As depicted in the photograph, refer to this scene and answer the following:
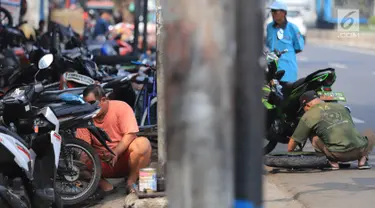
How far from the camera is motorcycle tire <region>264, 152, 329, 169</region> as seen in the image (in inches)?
327

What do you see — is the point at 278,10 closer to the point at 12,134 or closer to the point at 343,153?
the point at 343,153

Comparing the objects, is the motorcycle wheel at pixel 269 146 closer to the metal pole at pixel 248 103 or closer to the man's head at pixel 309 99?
the man's head at pixel 309 99

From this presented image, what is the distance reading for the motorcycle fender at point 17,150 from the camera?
6.20m

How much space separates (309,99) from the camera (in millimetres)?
8539

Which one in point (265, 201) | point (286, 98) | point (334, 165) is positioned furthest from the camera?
point (286, 98)

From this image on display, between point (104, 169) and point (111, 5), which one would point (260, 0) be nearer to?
point (104, 169)

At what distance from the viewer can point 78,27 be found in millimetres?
23406

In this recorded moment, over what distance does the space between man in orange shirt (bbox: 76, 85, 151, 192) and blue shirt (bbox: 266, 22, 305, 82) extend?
3.07 metres

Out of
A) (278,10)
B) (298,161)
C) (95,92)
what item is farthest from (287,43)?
(95,92)

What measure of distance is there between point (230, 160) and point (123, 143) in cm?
491

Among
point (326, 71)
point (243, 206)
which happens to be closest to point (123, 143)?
point (326, 71)

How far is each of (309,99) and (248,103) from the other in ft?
19.3

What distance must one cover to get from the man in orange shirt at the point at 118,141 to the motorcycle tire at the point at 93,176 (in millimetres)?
313

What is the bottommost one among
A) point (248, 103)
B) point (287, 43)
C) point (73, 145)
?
point (73, 145)
